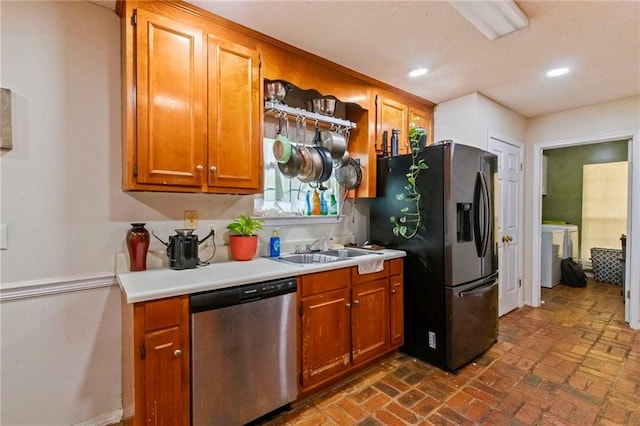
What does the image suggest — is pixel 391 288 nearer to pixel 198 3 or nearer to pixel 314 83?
pixel 314 83

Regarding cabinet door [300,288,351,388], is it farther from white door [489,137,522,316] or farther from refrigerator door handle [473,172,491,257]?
white door [489,137,522,316]

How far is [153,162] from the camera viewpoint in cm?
173

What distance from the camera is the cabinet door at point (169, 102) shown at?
1689 millimetres

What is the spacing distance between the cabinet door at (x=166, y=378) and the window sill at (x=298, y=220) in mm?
1142

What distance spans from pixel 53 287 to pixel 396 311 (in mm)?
2344

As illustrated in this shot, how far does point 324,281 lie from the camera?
2084mm

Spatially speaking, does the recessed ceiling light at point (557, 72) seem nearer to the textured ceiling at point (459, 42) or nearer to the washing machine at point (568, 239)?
the textured ceiling at point (459, 42)

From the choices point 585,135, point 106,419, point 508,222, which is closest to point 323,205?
point 106,419

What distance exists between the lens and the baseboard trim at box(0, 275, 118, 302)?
1.60m

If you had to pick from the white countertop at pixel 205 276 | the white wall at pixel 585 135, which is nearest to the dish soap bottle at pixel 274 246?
the white countertop at pixel 205 276

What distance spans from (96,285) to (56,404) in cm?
67

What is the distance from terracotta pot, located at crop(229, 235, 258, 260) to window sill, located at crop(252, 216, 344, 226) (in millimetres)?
259

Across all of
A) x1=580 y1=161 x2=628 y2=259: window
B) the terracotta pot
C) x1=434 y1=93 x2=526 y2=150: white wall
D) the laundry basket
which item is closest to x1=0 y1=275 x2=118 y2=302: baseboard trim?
the terracotta pot

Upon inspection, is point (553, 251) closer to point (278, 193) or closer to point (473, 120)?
point (473, 120)
